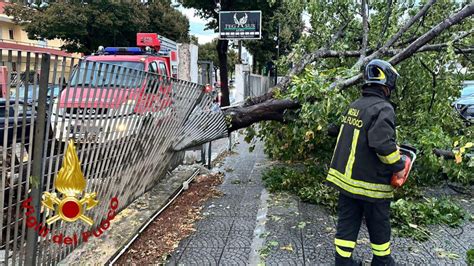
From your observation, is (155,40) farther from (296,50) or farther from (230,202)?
(230,202)

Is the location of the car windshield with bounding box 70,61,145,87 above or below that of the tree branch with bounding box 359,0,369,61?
below

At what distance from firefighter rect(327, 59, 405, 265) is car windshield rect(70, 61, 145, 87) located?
1849 mm

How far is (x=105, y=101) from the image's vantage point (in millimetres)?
3023

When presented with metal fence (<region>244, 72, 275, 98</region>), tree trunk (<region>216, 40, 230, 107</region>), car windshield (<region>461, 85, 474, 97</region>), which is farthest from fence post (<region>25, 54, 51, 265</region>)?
tree trunk (<region>216, 40, 230, 107</region>)

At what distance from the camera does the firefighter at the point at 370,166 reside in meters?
2.90

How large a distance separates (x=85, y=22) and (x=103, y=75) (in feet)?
70.7

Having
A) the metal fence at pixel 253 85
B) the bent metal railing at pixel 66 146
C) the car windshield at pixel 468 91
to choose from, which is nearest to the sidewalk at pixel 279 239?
the bent metal railing at pixel 66 146

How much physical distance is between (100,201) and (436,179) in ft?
15.1

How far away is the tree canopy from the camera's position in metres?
22.0

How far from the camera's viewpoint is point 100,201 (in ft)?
11.1

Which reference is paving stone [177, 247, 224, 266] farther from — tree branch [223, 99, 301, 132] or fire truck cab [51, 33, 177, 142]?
tree branch [223, 99, 301, 132]

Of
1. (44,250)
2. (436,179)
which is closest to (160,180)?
(44,250)

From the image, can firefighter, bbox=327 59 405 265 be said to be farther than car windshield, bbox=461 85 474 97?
No

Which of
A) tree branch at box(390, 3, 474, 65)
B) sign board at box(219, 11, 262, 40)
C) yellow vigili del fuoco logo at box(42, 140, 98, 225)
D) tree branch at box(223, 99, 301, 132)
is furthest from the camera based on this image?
sign board at box(219, 11, 262, 40)
